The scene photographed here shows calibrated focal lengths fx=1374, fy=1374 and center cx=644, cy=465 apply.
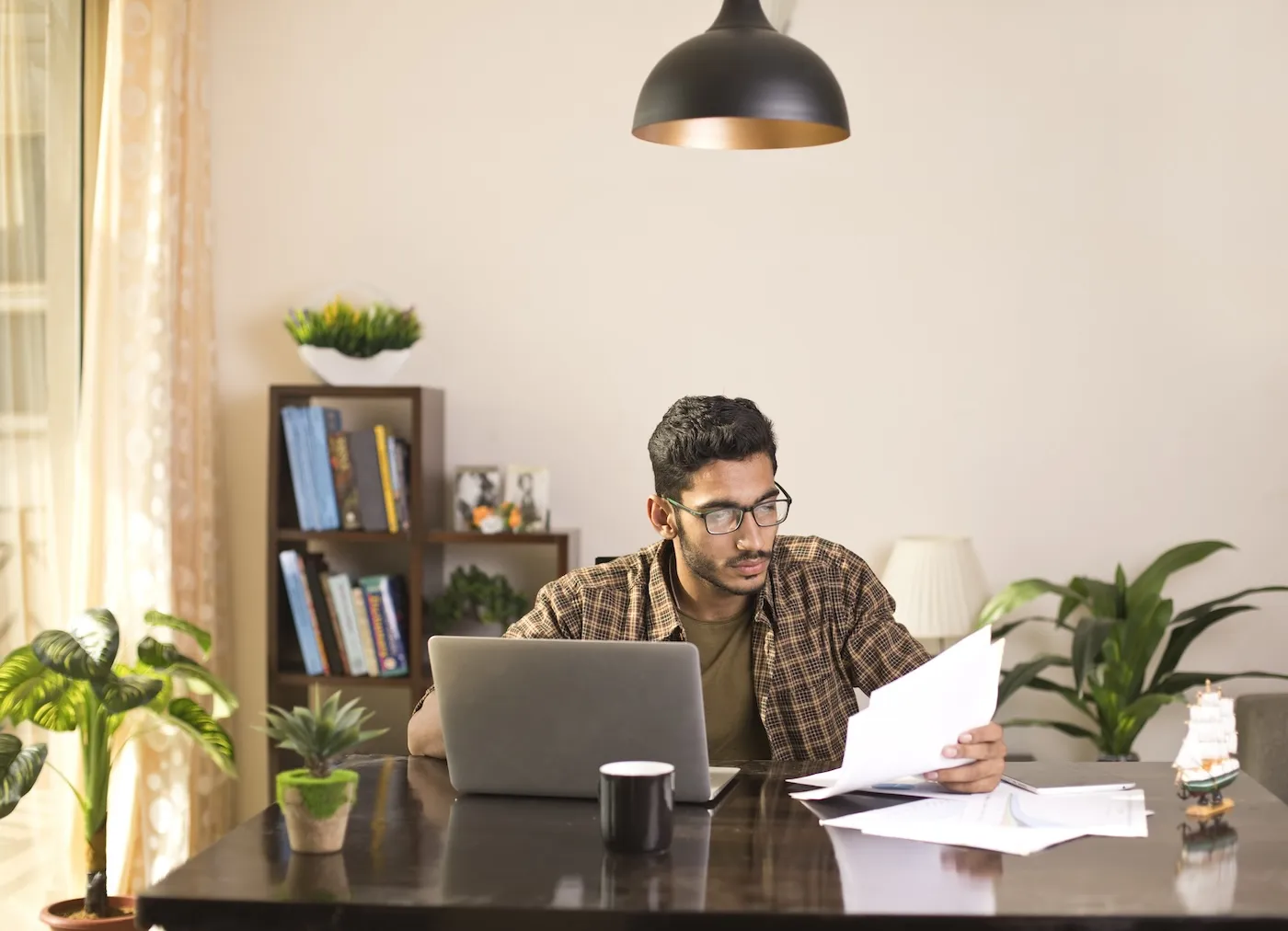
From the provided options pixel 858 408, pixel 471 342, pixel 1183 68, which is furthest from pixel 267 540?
pixel 1183 68

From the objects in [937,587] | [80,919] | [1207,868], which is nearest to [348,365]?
[80,919]

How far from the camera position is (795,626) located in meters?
2.24

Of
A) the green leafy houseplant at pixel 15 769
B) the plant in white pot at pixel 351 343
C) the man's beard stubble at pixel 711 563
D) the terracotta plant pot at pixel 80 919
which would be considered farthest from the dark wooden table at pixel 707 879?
the plant in white pot at pixel 351 343

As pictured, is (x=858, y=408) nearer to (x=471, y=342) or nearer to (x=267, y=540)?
(x=471, y=342)

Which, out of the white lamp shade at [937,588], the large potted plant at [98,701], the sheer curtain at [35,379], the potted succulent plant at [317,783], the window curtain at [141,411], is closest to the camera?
the potted succulent plant at [317,783]

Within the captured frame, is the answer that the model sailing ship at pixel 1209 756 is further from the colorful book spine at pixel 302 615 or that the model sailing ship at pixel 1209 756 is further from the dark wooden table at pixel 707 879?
the colorful book spine at pixel 302 615

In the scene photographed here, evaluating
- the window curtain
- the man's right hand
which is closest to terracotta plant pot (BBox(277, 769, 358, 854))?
the man's right hand

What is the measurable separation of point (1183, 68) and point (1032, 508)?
1.20 metres

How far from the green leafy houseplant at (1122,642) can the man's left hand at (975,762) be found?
1581 millimetres

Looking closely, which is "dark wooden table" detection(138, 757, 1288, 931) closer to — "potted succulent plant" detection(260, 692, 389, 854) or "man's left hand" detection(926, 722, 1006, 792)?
"potted succulent plant" detection(260, 692, 389, 854)

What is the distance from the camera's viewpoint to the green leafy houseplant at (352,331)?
11.6 feet

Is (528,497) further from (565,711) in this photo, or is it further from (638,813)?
(638,813)

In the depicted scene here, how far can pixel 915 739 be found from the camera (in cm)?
167

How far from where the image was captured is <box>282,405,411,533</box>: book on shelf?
11.6 feet
